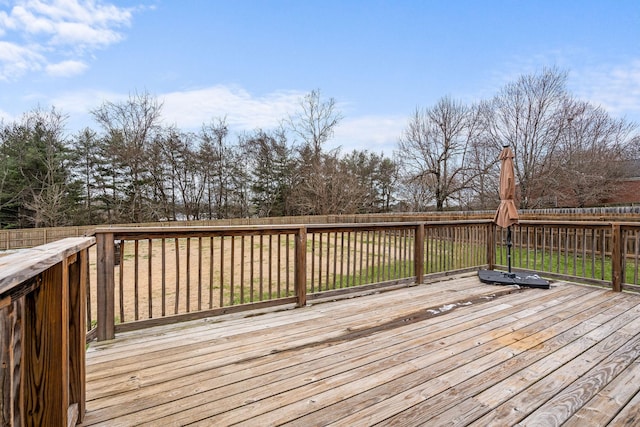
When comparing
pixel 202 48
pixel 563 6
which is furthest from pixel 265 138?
pixel 563 6

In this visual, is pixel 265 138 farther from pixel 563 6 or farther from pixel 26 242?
pixel 563 6

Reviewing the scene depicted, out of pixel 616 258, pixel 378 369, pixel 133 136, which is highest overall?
pixel 133 136

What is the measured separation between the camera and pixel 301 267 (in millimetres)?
3408

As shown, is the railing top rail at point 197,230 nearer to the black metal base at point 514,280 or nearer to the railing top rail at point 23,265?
the railing top rail at point 23,265

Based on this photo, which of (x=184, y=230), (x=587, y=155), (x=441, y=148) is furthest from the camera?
(x=441, y=148)

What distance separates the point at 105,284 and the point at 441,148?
726 inches

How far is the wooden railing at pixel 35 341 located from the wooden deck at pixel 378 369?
507 millimetres

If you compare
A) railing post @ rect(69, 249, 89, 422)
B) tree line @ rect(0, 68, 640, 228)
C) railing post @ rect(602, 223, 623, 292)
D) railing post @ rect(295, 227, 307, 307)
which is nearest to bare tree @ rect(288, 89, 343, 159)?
tree line @ rect(0, 68, 640, 228)

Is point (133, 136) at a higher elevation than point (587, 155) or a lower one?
higher

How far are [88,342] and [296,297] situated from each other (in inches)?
70.5

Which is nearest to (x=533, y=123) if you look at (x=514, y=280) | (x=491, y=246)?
(x=491, y=246)

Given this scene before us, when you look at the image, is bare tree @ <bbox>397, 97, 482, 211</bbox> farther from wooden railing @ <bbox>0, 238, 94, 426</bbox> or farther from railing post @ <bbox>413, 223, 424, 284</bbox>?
wooden railing @ <bbox>0, 238, 94, 426</bbox>

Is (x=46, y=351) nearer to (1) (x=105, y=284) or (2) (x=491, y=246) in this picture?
(1) (x=105, y=284)

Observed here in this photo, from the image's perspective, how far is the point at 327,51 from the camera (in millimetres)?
11273
